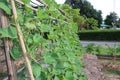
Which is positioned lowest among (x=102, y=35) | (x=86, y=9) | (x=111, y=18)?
(x=102, y=35)

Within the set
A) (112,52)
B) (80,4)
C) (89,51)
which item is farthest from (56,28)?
(80,4)

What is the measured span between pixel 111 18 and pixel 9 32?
2643 inches

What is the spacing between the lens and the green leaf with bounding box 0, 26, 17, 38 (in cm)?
162

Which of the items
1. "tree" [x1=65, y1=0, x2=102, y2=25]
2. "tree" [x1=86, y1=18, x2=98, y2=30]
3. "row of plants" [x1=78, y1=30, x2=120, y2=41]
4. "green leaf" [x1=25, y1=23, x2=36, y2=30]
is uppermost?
"tree" [x1=65, y1=0, x2=102, y2=25]

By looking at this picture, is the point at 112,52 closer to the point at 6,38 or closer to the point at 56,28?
the point at 56,28

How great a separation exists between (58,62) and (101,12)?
64.4 meters

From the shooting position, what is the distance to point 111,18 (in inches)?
2660

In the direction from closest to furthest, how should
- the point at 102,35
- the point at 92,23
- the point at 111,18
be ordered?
1. the point at 102,35
2. the point at 92,23
3. the point at 111,18

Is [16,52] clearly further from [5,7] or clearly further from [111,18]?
[111,18]

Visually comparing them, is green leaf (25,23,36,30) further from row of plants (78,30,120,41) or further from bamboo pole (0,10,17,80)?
row of plants (78,30,120,41)

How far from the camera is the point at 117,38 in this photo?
30219mm

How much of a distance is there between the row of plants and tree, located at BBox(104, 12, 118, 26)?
104 ft

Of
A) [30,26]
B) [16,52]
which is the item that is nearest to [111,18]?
[30,26]

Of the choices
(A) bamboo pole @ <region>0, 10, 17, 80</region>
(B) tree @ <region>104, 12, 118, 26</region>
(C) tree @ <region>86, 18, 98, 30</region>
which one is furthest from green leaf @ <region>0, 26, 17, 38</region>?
(B) tree @ <region>104, 12, 118, 26</region>
